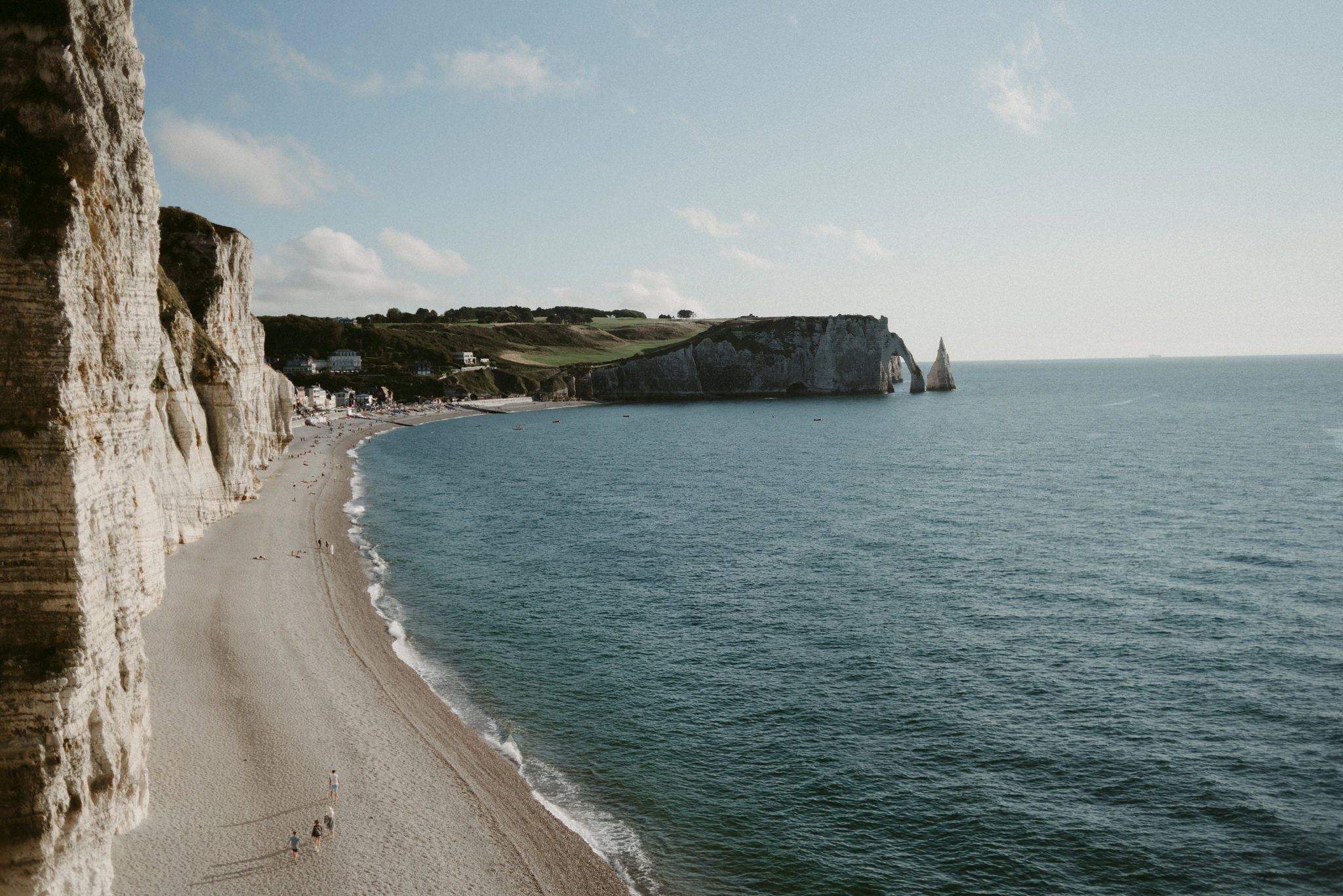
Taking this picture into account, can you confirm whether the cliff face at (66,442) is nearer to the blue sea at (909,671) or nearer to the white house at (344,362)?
the blue sea at (909,671)

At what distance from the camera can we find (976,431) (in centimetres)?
12644

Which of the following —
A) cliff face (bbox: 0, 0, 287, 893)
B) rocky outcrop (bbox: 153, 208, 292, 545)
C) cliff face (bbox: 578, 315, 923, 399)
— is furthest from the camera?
cliff face (bbox: 578, 315, 923, 399)

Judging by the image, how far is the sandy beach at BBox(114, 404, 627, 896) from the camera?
2150cm

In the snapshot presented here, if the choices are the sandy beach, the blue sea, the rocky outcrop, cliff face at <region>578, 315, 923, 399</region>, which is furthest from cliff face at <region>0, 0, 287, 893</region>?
cliff face at <region>578, 315, 923, 399</region>

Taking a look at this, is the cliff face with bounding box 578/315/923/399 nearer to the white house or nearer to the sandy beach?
the white house

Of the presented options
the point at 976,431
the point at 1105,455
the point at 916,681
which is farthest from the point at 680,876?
the point at 976,431

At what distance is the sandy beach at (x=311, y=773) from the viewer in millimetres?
21500

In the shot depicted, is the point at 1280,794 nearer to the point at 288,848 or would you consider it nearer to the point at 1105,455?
the point at 288,848

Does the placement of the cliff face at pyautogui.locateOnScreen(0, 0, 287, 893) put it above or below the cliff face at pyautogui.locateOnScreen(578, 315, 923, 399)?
below

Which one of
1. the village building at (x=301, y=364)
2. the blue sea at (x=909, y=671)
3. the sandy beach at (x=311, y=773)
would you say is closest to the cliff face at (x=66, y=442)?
the sandy beach at (x=311, y=773)

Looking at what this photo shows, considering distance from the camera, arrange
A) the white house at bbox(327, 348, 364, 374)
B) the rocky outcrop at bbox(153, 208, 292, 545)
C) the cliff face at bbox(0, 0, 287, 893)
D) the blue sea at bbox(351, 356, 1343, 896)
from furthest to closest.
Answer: the white house at bbox(327, 348, 364, 374) → the rocky outcrop at bbox(153, 208, 292, 545) → the blue sea at bbox(351, 356, 1343, 896) → the cliff face at bbox(0, 0, 287, 893)

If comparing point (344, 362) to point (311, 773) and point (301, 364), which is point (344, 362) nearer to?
point (301, 364)

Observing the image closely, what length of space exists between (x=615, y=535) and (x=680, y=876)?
1486 inches

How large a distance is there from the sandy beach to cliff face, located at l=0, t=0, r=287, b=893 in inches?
138
